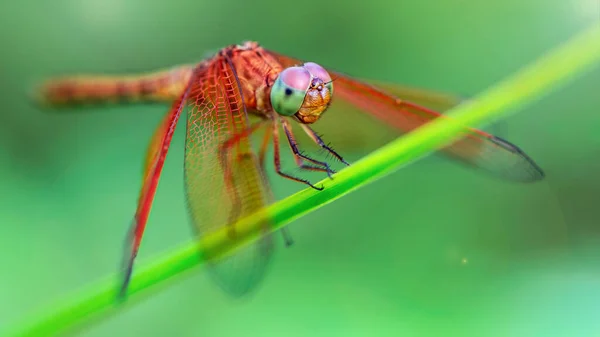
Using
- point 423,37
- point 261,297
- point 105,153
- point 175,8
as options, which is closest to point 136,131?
point 105,153

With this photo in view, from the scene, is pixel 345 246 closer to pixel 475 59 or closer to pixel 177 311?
pixel 177 311

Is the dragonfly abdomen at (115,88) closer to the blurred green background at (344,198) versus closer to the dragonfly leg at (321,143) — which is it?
the blurred green background at (344,198)

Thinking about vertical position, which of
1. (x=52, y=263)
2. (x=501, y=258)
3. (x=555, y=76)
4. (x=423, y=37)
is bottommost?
(x=501, y=258)

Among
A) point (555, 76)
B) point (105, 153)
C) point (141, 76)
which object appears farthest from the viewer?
point (105, 153)

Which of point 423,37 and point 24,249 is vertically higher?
point 423,37


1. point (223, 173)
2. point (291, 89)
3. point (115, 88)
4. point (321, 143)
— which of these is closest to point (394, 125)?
point (321, 143)

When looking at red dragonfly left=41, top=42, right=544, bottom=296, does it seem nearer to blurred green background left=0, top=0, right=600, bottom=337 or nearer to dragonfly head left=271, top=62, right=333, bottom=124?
dragonfly head left=271, top=62, right=333, bottom=124
